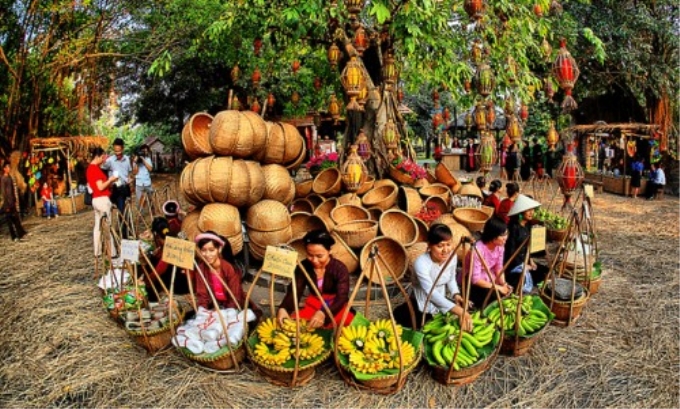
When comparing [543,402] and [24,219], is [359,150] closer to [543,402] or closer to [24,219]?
[543,402]

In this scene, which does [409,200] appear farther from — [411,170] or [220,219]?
[220,219]

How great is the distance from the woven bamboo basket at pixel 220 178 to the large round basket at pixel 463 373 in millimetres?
2655

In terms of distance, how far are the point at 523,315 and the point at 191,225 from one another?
3232 mm

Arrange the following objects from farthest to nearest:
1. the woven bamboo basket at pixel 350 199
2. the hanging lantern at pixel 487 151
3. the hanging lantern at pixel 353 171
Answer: the woven bamboo basket at pixel 350 199 → the hanging lantern at pixel 353 171 → the hanging lantern at pixel 487 151

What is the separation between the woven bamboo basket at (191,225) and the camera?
4.91m

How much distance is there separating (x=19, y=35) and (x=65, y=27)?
1.00 meters

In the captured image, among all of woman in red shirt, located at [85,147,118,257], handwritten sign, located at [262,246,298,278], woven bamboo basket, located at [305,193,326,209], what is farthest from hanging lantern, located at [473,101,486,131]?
woman in red shirt, located at [85,147,118,257]

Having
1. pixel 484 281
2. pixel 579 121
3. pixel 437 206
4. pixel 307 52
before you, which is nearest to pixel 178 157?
pixel 307 52

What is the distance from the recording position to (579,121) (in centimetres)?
1633

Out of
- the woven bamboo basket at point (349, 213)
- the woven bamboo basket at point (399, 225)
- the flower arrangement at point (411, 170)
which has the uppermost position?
the flower arrangement at point (411, 170)

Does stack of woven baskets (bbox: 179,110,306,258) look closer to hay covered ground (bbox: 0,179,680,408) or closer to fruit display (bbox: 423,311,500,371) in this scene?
hay covered ground (bbox: 0,179,680,408)

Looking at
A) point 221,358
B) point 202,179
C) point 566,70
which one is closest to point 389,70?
point 566,70

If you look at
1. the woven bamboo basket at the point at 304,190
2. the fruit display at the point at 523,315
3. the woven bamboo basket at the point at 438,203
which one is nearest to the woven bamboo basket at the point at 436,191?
the woven bamboo basket at the point at 438,203

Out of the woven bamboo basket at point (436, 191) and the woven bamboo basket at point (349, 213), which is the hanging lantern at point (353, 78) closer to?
the woven bamboo basket at point (349, 213)
